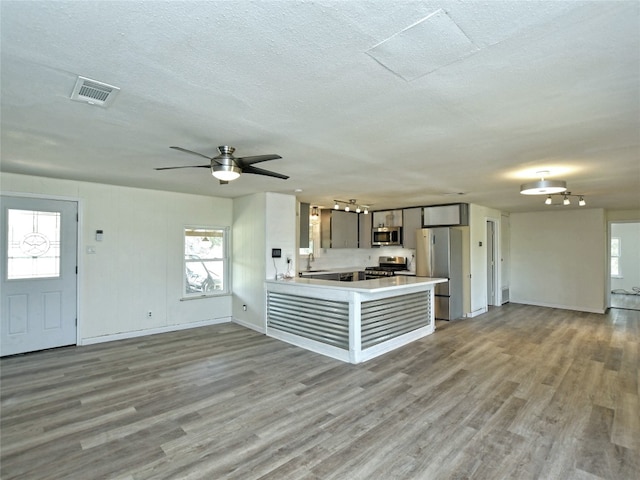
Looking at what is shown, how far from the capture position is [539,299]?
27.5 feet

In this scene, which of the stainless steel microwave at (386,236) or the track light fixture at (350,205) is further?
the stainless steel microwave at (386,236)

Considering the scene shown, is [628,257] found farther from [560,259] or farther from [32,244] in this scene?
[32,244]

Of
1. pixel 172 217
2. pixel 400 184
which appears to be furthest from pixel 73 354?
pixel 400 184

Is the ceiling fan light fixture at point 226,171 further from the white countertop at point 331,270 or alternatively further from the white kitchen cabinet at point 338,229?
the white kitchen cabinet at point 338,229

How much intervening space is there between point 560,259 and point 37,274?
10.4 metres

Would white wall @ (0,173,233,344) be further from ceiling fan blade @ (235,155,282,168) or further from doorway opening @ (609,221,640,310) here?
doorway opening @ (609,221,640,310)

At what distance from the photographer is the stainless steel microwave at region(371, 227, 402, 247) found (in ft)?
26.0

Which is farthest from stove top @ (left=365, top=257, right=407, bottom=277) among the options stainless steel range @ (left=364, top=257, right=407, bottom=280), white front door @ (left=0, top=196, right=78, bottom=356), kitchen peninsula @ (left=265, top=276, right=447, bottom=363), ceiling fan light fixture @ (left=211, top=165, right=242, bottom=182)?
white front door @ (left=0, top=196, right=78, bottom=356)

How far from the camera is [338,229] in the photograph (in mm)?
7934

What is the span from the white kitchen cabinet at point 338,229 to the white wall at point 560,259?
4354mm

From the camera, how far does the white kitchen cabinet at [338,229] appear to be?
304 inches

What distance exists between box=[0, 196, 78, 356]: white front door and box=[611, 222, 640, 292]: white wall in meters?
13.8

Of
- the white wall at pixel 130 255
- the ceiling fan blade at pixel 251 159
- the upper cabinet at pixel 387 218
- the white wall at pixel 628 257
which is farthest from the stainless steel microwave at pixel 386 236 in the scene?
the white wall at pixel 628 257

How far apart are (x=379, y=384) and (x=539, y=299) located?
22.6 ft
